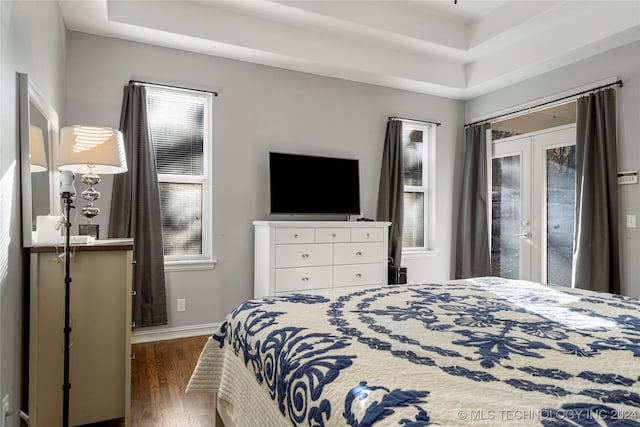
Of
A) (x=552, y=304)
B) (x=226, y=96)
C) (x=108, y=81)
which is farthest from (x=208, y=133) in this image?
(x=552, y=304)

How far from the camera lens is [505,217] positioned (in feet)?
15.1

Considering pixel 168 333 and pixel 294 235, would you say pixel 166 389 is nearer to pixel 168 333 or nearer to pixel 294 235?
pixel 168 333

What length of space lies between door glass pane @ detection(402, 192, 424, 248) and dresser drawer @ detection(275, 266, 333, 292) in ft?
5.05

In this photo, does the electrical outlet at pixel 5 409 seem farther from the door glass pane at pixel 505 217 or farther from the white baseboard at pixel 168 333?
the door glass pane at pixel 505 217

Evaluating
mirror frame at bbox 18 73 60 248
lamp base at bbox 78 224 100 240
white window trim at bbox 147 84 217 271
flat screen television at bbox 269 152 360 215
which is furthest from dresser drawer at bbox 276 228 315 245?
mirror frame at bbox 18 73 60 248

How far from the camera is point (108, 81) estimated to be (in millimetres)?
3418

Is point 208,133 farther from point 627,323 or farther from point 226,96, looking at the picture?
point 627,323

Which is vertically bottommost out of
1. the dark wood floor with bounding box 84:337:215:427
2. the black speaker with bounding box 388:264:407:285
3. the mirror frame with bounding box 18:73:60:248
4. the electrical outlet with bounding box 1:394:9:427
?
the dark wood floor with bounding box 84:337:215:427

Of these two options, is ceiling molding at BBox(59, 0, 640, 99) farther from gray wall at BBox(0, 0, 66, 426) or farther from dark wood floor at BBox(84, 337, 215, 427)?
dark wood floor at BBox(84, 337, 215, 427)

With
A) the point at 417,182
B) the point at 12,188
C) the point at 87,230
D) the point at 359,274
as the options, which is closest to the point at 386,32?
the point at 417,182

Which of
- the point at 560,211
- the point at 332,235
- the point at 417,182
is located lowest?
the point at 332,235

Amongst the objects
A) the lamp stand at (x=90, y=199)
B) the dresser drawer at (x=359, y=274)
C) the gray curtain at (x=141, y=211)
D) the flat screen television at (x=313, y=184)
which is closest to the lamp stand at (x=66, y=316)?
the lamp stand at (x=90, y=199)

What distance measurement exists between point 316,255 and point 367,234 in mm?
612

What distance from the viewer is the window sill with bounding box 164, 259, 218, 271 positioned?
3.60 meters
